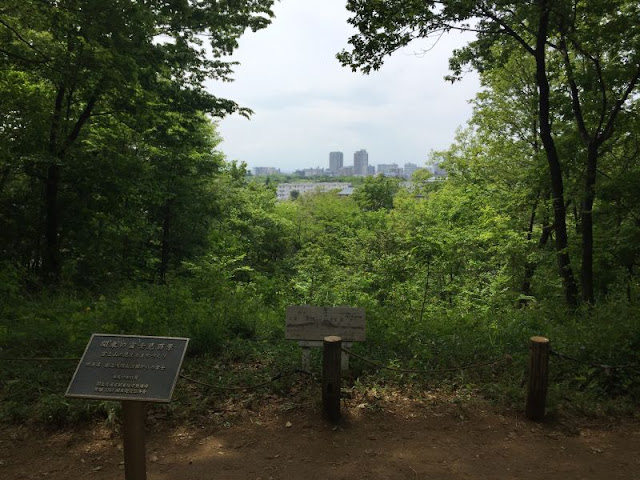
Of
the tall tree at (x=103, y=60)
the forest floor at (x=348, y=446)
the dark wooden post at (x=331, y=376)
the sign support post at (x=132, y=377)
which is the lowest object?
the forest floor at (x=348, y=446)

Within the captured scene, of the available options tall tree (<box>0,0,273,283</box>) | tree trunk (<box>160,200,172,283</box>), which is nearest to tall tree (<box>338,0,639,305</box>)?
tall tree (<box>0,0,273,283</box>)

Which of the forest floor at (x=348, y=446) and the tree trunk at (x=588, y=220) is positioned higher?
the tree trunk at (x=588, y=220)

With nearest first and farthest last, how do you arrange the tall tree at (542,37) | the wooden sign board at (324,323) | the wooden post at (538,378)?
1. the wooden post at (538,378)
2. the wooden sign board at (324,323)
3. the tall tree at (542,37)

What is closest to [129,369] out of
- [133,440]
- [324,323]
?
[133,440]

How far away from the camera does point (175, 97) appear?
37.7ft

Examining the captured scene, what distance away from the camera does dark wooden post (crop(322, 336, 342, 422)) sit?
4527 millimetres

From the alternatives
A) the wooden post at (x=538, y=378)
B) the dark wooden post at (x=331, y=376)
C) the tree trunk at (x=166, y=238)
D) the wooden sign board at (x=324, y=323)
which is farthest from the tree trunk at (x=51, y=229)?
the wooden post at (x=538, y=378)

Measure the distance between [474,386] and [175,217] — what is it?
538 inches

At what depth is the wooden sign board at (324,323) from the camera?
532 cm

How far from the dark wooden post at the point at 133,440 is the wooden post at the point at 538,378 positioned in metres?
3.88

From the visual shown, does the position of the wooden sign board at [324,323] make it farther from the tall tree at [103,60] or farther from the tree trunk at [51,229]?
the tree trunk at [51,229]

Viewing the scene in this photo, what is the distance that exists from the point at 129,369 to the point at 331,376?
2144mm

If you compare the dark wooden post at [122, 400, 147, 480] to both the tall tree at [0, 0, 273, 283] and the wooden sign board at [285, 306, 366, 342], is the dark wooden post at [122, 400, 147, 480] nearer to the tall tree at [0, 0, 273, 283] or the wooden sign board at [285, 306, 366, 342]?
the wooden sign board at [285, 306, 366, 342]

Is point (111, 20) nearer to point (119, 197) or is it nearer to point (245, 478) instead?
point (119, 197)
